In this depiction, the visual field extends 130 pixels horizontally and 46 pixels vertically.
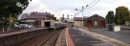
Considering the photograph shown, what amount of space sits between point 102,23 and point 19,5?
6222 centimetres

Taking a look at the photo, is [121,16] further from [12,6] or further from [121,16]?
[12,6]

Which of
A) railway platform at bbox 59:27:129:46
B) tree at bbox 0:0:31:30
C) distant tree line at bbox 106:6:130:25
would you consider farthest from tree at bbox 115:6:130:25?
railway platform at bbox 59:27:129:46

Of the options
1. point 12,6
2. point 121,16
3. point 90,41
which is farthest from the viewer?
point 121,16

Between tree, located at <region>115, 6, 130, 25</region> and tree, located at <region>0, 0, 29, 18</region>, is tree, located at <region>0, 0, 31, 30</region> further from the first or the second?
tree, located at <region>115, 6, 130, 25</region>

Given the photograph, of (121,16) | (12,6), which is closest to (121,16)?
(121,16)

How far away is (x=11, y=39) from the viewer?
38.2 m

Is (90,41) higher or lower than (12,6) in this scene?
lower

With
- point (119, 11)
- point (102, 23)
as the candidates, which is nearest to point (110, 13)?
point (119, 11)

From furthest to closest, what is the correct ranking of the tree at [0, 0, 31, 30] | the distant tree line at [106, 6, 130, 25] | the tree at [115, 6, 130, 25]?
the tree at [115, 6, 130, 25] → the distant tree line at [106, 6, 130, 25] → the tree at [0, 0, 31, 30]

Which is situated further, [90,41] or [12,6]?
[12,6]

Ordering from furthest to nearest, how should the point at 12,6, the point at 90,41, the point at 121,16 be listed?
the point at 121,16
the point at 12,6
the point at 90,41

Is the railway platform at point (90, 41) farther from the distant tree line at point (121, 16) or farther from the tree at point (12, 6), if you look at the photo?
the distant tree line at point (121, 16)

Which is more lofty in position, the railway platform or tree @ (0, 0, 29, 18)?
tree @ (0, 0, 29, 18)

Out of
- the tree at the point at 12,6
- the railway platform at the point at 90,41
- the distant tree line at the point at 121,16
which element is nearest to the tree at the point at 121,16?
the distant tree line at the point at 121,16
